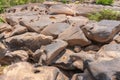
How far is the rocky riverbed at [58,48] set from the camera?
6.71 metres

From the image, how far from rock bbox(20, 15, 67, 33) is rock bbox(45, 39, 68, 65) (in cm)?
94

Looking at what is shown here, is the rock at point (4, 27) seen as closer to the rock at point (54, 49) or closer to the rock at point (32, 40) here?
the rock at point (32, 40)

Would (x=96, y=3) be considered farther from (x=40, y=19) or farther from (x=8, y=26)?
(x=8, y=26)

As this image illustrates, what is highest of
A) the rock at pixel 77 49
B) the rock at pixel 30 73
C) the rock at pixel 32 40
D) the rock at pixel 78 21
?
the rock at pixel 78 21

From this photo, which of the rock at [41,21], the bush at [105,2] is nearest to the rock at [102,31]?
the rock at [41,21]

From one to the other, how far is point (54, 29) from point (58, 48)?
101 cm

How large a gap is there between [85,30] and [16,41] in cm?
187

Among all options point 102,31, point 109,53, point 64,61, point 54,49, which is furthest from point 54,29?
point 109,53

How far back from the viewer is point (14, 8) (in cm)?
1102

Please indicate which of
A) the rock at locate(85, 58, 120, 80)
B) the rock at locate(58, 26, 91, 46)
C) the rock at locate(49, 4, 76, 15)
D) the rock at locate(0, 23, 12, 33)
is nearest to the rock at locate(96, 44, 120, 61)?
the rock at locate(85, 58, 120, 80)

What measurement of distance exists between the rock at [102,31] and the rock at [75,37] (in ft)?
0.48

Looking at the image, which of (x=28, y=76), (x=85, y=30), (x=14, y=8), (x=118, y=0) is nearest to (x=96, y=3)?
(x=118, y=0)

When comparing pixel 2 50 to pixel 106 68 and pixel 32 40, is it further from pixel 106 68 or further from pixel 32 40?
pixel 106 68

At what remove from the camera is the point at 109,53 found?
7160mm
